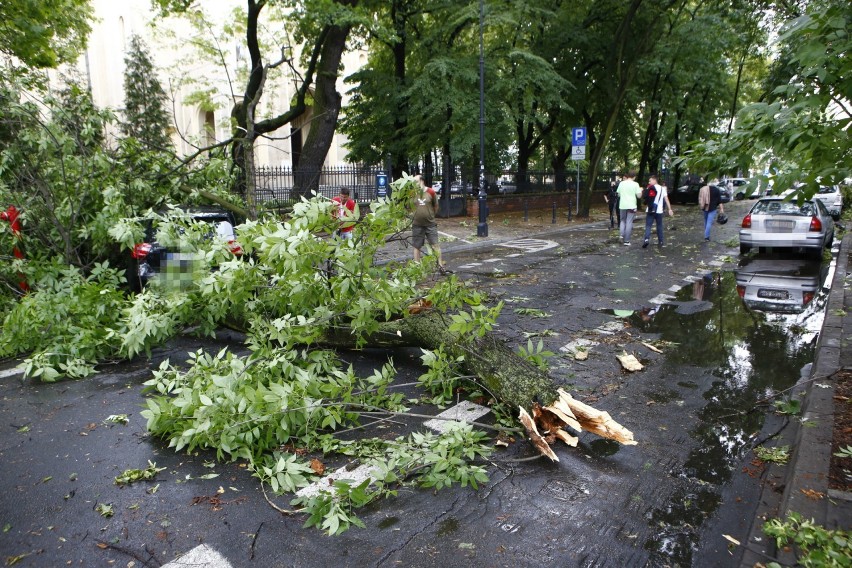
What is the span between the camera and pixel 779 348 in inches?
285

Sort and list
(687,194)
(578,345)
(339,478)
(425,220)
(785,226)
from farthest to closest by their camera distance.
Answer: (687,194) → (785,226) → (425,220) → (578,345) → (339,478)

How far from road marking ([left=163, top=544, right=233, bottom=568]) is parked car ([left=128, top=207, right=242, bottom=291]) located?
3.24 m

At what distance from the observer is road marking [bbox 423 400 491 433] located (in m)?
4.78

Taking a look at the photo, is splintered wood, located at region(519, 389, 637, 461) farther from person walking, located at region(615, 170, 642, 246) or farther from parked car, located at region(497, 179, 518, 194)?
parked car, located at region(497, 179, 518, 194)

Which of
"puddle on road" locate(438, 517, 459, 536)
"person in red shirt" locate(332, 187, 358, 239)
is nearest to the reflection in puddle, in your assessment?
"puddle on road" locate(438, 517, 459, 536)

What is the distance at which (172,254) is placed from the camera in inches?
249

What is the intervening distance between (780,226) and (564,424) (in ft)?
39.6

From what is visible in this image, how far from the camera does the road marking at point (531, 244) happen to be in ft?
55.9

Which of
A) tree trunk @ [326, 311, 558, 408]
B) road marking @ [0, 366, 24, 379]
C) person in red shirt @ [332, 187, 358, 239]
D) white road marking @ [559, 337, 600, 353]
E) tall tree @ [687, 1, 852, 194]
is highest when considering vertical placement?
tall tree @ [687, 1, 852, 194]

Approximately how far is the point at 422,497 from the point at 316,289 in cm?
236

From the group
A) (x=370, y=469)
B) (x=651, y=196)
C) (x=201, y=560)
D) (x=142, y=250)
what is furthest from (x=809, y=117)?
(x=651, y=196)

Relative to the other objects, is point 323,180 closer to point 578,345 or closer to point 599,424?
point 578,345

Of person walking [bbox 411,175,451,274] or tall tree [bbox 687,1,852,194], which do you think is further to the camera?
person walking [bbox 411,175,451,274]

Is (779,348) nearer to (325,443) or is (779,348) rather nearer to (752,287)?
(752,287)
